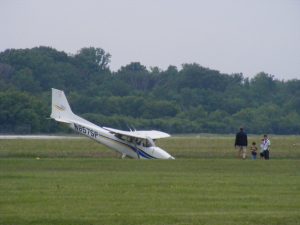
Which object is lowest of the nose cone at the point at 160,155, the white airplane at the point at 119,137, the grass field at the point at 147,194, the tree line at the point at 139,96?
the grass field at the point at 147,194

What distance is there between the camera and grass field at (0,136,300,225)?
71.4 feet

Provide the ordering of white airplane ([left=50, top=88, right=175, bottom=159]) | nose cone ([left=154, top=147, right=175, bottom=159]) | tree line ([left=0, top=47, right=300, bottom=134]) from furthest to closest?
tree line ([left=0, top=47, right=300, bottom=134]), white airplane ([left=50, top=88, right=175, bottom=159]), nose cone ([left=154, top=147, right=175, bottom=159])

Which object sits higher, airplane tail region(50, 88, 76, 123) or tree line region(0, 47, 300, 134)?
tree line region(0, 47, 300, 134)

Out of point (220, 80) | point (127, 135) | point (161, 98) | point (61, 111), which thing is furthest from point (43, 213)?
point (220, 80)

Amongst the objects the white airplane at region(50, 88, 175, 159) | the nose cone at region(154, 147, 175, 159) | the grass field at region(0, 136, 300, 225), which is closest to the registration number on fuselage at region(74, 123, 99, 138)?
the white airplane at region(50, 88, 175, 159)

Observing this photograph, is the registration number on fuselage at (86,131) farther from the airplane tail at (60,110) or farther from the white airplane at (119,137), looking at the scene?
the airplane tail at (60,110)

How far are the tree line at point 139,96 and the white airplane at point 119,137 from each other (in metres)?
36.1

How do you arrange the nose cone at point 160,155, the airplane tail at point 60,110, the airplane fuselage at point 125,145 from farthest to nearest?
the airplane tail at point 60,110 → the airplane fuselage at point 125,145 → the nose cone at point 160,155

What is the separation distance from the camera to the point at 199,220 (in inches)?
845

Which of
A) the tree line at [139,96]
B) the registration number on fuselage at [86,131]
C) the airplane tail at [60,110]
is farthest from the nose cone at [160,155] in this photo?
the tree line at [139,96]

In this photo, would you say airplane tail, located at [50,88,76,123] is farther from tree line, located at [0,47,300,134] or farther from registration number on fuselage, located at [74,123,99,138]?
tree line, located at [0,47,300,134]

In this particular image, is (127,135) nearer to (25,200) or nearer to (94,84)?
(25,200)

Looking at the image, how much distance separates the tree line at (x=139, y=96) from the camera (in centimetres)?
9750

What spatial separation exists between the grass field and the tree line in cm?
5617
